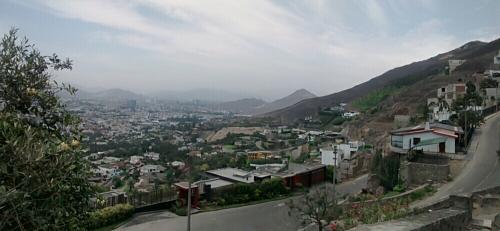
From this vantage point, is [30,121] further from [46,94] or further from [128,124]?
[128,124]

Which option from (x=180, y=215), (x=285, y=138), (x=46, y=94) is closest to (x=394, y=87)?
(x=285, y=138)

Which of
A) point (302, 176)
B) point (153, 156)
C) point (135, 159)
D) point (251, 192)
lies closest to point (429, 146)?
point (302, 176)

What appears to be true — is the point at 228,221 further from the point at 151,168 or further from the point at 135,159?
the point at 135,159

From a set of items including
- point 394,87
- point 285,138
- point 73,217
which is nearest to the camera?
point 73,217

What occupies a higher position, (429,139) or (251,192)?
(429,139)

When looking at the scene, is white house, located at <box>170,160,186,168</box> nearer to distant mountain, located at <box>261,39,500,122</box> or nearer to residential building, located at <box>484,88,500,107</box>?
residential building, located at <box>484,88,500,107</box>

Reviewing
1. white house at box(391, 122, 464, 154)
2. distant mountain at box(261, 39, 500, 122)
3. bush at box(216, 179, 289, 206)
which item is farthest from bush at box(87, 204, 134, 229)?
distant mountain at box(261, 39, 500, 122)

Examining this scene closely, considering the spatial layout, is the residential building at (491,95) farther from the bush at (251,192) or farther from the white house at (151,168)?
the white house at (151,168)
